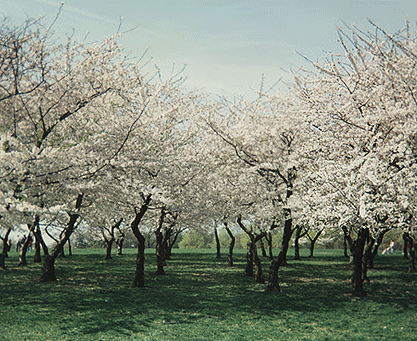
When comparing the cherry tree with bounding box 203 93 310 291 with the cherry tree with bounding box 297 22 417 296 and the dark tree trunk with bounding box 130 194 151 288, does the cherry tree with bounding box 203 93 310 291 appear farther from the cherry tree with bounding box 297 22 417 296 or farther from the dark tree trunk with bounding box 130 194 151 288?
the dark tree trunk with bounding box 130 194 151 288

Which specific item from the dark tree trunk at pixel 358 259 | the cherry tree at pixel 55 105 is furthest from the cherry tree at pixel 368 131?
the cherry tree at pixel 55 105

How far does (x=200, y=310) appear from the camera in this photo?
483 inches

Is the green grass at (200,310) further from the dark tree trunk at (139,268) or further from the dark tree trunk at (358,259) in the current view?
the dark tree trunk at (139,268)

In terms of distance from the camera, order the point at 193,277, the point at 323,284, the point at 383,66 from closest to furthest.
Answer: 1. the point at 383,66
2. the point at 323,284
3. the point at 193,277

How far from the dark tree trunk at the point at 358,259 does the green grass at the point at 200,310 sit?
1.15ft

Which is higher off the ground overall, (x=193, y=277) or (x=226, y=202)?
(x=226, y=202)

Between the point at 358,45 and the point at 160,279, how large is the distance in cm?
1470

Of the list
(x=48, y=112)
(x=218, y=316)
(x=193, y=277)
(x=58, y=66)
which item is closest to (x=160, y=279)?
(x=193, y=277)

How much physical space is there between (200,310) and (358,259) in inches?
247

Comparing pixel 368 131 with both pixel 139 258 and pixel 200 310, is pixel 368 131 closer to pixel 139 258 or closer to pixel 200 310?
pixel 200 310

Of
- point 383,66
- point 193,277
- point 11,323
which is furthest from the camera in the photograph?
point 193,277

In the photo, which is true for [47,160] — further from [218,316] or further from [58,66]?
[218,316]

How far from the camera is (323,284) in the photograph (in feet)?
61.0

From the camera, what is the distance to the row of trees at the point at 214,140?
360 inches
